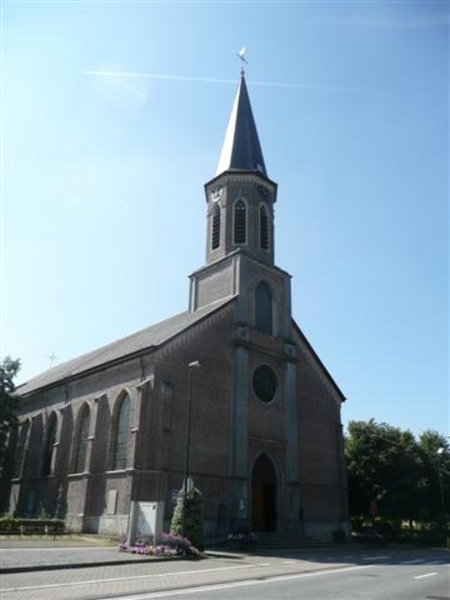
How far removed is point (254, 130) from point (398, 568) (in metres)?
31.7

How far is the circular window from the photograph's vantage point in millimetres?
31266

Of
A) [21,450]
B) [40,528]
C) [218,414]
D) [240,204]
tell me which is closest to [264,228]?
[240,204]

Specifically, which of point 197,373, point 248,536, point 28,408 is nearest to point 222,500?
point 248,536

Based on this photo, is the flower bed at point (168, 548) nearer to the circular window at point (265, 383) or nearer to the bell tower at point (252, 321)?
the bell tower at point (252, 321)

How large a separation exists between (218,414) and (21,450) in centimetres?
1845

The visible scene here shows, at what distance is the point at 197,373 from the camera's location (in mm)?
28141

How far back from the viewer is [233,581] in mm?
13070

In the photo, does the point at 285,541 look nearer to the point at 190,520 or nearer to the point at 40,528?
the point at 190,520

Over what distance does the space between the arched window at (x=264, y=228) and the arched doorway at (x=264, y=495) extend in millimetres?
14135

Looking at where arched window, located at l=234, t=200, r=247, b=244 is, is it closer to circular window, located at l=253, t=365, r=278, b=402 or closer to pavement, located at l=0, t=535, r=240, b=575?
circular window, located at l=253, t=365, r=278, b=402

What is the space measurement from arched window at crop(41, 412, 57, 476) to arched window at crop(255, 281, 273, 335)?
15842 mm

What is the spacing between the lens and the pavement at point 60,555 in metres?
14.3

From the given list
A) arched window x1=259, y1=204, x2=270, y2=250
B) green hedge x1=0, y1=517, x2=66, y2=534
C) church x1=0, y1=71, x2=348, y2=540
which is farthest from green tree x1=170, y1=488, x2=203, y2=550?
arched window x1=259, y1=204, x2=270, y2=250

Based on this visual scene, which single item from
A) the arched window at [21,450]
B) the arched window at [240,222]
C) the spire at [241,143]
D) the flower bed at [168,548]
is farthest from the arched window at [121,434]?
the spire at [241,143]
